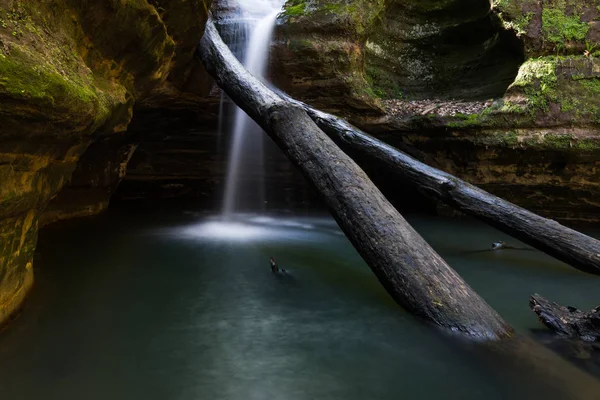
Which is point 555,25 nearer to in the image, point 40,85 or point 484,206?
point 484,206

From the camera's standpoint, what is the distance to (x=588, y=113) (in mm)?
7543

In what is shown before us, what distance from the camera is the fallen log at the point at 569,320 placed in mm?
2977

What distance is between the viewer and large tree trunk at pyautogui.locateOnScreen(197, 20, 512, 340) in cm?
313

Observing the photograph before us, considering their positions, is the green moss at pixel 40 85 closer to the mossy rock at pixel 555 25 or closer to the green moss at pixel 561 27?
the mossy rock at pixel 555 25

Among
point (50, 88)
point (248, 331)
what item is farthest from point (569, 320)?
point (50, 88)

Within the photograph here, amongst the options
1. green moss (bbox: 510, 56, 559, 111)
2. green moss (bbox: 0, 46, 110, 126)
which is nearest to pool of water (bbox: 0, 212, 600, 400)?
green moss (bbox: 0, 46, 110, 126)

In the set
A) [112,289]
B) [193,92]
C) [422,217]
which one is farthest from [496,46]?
[112,289]

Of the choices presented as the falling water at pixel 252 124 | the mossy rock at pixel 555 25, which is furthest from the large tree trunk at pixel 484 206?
the mossy rock at pixel 555 25

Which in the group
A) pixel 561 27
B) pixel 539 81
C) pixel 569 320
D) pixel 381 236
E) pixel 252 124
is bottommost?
pixel 569 320

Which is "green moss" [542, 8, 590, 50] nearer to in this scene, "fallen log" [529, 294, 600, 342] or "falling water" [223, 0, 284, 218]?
"falling water" [223, 0, 284, 218]

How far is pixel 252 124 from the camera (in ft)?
31.4

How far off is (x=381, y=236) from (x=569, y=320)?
1575mm

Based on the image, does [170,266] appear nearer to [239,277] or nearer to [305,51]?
[239,277]

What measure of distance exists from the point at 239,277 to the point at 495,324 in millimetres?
2554
